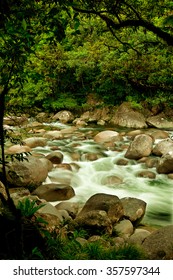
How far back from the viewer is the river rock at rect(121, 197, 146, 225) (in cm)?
672

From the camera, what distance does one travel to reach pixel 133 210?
6863mm

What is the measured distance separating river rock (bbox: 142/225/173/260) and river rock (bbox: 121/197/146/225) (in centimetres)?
181

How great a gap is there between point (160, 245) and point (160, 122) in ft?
44.5

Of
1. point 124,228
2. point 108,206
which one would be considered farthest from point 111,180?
point 124,228

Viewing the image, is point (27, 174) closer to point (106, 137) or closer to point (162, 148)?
point (162, 148)

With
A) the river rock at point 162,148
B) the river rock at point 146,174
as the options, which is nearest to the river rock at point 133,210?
the river rock at point 146,174

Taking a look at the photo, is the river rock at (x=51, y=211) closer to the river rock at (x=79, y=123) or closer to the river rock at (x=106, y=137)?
the river rock at (x=106, y=137)

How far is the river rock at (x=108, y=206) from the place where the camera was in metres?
6.33

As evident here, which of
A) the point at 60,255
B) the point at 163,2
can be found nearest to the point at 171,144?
the point at 163,2

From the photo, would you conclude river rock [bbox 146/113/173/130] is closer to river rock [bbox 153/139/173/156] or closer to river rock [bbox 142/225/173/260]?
river rock [bbox 153/139/173/156]

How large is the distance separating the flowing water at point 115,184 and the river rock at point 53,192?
249mm

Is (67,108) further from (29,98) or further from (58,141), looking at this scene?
(58,141)
